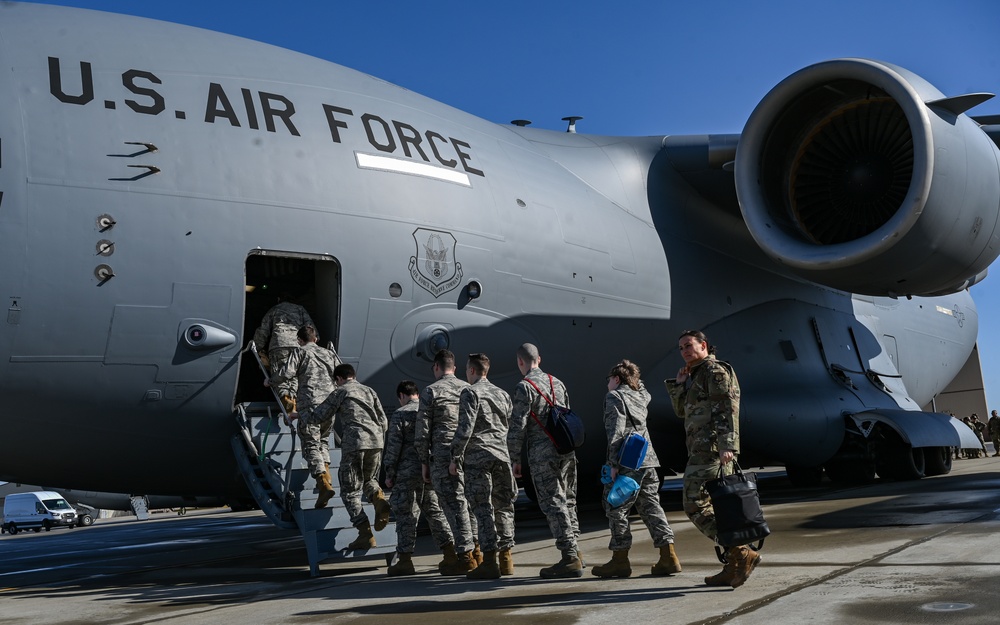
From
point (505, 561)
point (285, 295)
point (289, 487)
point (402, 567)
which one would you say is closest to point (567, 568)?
point (505, 561)

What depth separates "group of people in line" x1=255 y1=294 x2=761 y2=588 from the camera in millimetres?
5699

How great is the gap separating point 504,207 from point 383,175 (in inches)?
55.1

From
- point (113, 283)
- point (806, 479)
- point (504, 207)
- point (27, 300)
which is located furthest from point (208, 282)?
point (806, 479)

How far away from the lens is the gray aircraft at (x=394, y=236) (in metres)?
7.21

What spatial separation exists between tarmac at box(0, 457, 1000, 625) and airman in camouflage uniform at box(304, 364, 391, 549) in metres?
0.42

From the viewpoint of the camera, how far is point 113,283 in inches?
283

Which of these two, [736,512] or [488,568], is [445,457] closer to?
[488,568]

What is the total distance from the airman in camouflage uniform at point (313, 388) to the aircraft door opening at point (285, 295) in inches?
9.9

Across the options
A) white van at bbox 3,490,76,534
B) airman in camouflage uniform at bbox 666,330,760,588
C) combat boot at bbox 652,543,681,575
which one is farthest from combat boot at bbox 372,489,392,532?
white van at bbox 3,490,76,534

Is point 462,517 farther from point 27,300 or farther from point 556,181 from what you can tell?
point 556,181

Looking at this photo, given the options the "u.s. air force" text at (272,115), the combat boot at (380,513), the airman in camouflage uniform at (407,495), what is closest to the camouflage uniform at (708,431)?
the airman in camouflage uniform at (407,495)

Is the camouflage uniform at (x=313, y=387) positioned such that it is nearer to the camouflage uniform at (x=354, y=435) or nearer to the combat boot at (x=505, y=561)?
the camouflage uniform at (x=354, y=435)

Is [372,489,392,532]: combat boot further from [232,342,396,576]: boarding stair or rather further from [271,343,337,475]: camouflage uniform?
[271,343,337,475]: camouflage uniform

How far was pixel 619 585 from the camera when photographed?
5.79 metres
